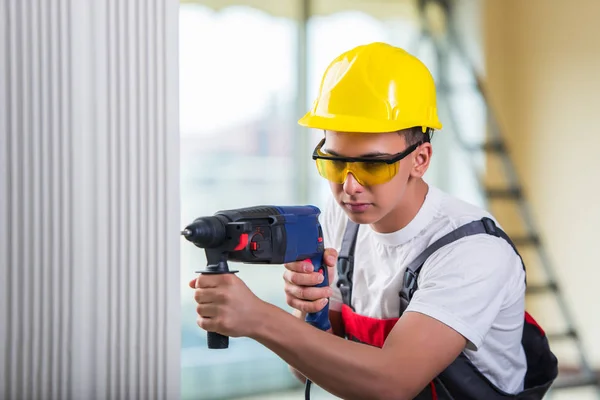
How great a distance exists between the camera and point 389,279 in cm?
209

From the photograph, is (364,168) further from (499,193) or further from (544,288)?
(499,193)

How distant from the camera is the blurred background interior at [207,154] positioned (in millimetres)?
1273

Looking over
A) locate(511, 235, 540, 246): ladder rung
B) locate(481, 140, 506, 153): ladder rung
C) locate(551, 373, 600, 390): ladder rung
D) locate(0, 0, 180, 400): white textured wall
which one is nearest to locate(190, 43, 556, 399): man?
locate(0, 0, 180, 400): white textured wall

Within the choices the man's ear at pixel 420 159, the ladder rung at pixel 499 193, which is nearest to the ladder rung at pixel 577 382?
the ladder rung at pixel 499 193

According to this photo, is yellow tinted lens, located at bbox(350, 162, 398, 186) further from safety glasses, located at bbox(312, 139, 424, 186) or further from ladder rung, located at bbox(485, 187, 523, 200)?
ladder rung, located at bbox(485, 187, 523, 200)

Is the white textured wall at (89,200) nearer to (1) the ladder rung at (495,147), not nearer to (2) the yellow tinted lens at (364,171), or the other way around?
(2) the yellow tinted lens at (364,171)

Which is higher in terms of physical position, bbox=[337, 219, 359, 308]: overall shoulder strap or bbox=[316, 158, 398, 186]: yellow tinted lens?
bbox=[316, 158, 398, 186]: yellow tinted lens

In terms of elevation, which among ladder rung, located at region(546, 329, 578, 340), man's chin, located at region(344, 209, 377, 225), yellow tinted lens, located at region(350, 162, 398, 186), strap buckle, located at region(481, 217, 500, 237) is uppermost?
yellow tinted lens, located at region(350, 162, 398, 186)

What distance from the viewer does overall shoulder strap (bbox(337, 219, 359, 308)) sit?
2.23m

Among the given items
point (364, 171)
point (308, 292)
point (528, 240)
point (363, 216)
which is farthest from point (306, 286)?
point (528, 240)

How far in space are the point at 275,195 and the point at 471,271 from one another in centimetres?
342

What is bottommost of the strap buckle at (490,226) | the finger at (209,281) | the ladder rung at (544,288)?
the ladder rung at (544,288)

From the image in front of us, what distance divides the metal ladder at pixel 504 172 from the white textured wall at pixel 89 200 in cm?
415

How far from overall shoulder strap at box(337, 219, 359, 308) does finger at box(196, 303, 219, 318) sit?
0.78m
